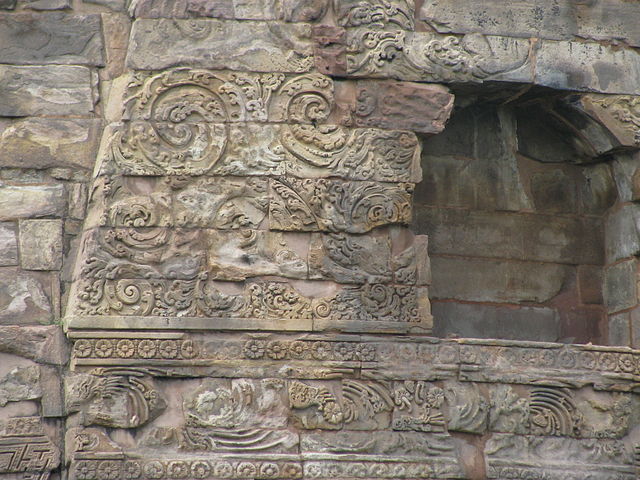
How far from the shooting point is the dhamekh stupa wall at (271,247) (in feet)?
23.4

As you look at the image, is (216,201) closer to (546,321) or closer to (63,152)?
(63,152)

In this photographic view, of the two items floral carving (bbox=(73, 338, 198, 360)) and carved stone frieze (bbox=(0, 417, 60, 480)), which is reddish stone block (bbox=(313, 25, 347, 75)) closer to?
floral carving (bbox=(73, 338, 198, 360))

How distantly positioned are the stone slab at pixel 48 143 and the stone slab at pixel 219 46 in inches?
18.9

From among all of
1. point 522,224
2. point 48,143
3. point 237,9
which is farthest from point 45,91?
point 522,224

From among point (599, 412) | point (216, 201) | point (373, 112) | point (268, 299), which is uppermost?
point (373, 112)

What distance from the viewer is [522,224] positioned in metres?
8.35

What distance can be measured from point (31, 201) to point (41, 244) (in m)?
0.25

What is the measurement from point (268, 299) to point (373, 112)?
49.6 inches

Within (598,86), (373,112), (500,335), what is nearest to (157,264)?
(373,112)

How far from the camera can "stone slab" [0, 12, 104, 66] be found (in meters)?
7.57

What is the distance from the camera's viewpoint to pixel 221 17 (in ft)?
24.9

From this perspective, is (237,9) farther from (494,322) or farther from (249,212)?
(494,322)

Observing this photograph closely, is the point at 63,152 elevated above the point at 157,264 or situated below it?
above

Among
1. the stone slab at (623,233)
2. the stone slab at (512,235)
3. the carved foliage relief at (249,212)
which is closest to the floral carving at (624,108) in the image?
the stone slab at (623,233)
